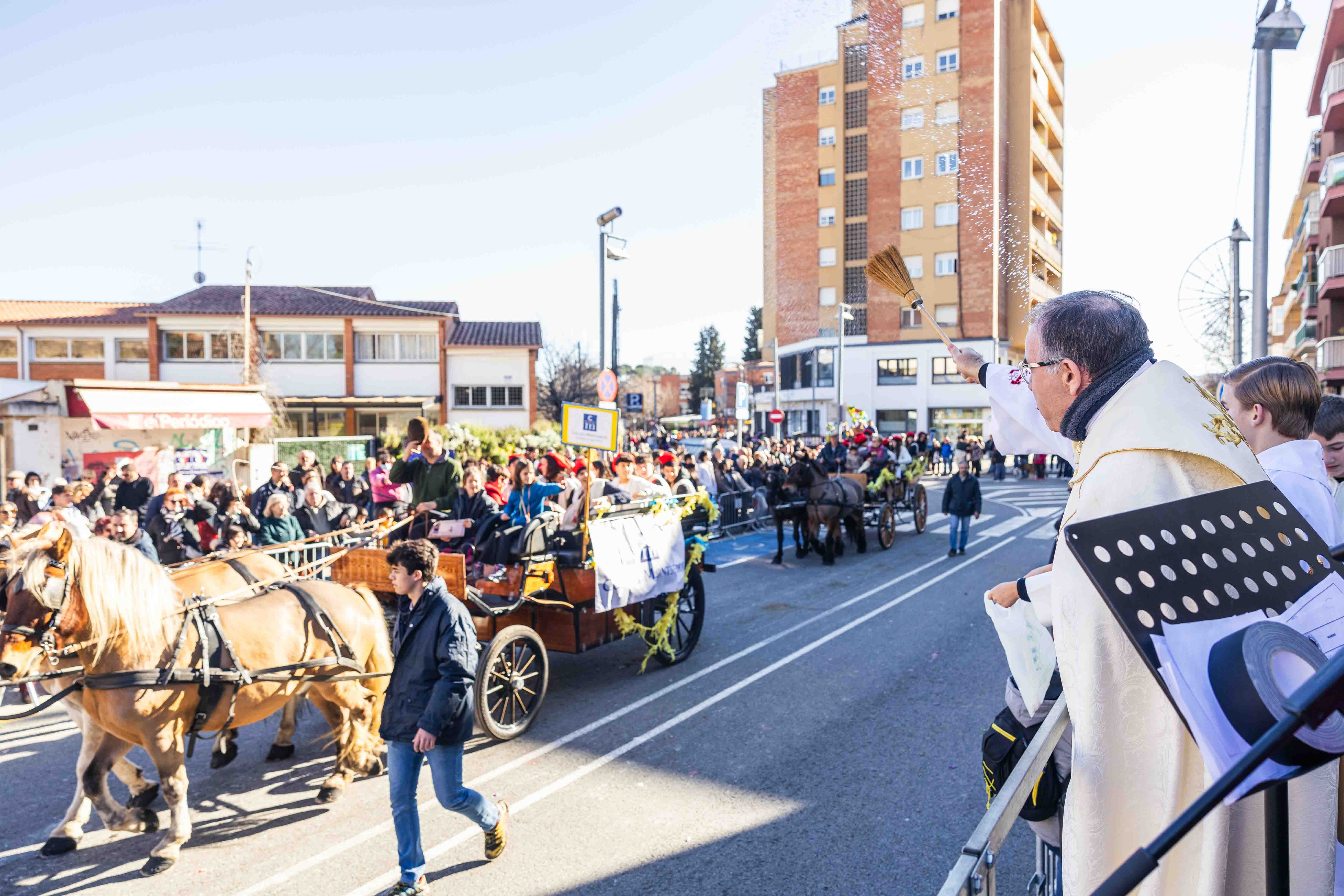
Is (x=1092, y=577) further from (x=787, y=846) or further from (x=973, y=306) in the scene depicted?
(x=973, y=306)

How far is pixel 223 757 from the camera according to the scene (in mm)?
5816

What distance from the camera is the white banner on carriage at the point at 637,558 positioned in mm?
7223

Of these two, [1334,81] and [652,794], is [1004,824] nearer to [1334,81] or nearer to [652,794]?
[652,794]

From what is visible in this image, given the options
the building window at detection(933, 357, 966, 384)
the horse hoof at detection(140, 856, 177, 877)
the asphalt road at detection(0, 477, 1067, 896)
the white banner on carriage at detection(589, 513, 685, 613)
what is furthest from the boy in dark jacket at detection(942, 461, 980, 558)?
the building window at detection(933, 357, 966, 384)

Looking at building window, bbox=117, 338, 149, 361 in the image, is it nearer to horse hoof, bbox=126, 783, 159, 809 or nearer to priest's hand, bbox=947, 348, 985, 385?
horse hoof, bbox=126, 783, 159, 809

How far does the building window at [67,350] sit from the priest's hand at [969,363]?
44502mm

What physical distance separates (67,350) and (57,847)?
42035 mm

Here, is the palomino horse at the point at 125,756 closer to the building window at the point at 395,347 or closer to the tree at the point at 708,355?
the building window at the point at 395,347

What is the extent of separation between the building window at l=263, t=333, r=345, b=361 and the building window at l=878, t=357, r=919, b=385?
2745 cm

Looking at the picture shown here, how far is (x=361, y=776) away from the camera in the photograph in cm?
570

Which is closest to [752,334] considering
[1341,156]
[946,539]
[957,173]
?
[1341,156]

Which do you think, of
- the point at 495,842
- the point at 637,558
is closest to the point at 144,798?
the point at 495,842

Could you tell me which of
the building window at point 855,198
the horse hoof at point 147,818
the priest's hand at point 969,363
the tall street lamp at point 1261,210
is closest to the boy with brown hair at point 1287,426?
the priest's hand at point 969,363

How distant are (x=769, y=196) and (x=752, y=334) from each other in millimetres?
42733
